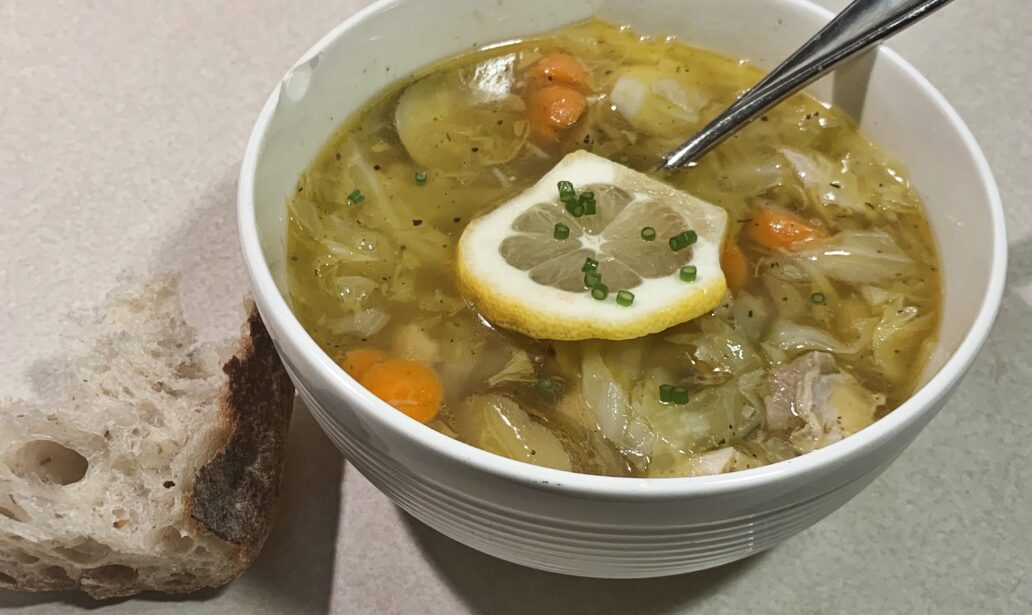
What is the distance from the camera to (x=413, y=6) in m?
1.50

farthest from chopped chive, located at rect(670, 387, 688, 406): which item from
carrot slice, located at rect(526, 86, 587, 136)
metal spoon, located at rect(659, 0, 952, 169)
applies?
carrot slice, located at rect(526, 86, 587, 136)

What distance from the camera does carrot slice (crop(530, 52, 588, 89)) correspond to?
1684 millimetres

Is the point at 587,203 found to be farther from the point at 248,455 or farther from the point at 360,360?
the point at 248,455

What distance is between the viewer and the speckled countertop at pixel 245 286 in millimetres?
1342

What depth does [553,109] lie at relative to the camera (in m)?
1.62

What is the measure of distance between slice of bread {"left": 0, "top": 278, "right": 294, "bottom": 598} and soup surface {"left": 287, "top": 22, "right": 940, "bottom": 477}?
25cm

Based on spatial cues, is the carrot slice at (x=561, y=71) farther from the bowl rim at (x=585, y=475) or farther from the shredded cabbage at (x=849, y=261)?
the bowl rim at (x=585, y=475)

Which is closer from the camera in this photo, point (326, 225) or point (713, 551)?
point (713, 551)

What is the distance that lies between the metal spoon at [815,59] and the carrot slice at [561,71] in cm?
26

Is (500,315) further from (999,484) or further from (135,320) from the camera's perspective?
(999,484)

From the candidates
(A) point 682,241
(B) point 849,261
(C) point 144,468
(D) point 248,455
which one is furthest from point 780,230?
(C) point 144,468

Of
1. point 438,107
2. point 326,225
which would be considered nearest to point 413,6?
point 438,107

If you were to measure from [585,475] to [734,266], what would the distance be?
0.61 metres

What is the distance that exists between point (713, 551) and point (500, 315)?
421 mm
